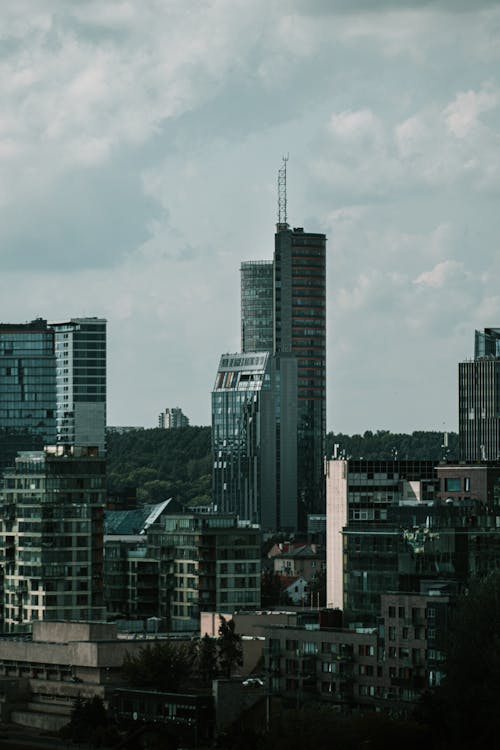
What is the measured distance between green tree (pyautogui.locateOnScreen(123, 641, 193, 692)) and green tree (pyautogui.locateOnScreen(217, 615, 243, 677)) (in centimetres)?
261

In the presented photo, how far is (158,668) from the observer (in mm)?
170125

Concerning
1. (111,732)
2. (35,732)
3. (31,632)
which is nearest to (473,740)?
(111,732)

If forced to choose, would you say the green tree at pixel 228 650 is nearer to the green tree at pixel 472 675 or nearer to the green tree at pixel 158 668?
the green tree at pixel 158 668

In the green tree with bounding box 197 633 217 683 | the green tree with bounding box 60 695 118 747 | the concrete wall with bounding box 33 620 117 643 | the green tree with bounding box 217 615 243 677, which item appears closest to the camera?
the green tree with bounding box 60 695 118 747

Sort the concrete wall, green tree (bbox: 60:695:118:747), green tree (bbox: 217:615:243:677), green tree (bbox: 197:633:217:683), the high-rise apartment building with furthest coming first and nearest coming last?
the high-rise apartment building
the concrete wall
green tree (bbox: 197:633:217:683)
green tree (bbox: 217:615:243:677)
green tree (bbox: 60:695:118:747)

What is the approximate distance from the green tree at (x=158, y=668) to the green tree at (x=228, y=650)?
2608 millimetres

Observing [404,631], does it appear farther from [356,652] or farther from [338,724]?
[338,724]

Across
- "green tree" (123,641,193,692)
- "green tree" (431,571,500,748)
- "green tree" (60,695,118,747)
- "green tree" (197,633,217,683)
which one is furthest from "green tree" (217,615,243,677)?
"green tree" (431,571,500,748)

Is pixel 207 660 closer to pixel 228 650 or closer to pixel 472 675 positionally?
pixel 228 650

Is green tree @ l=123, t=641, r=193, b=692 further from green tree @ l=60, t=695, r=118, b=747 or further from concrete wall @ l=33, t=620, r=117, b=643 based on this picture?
concrete wall @ l=33, t=620, r=117, b=643

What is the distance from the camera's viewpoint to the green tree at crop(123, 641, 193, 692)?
555 feet

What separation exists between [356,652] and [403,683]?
510 cm

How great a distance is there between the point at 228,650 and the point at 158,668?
744cm

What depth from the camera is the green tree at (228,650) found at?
17425 centimetres
